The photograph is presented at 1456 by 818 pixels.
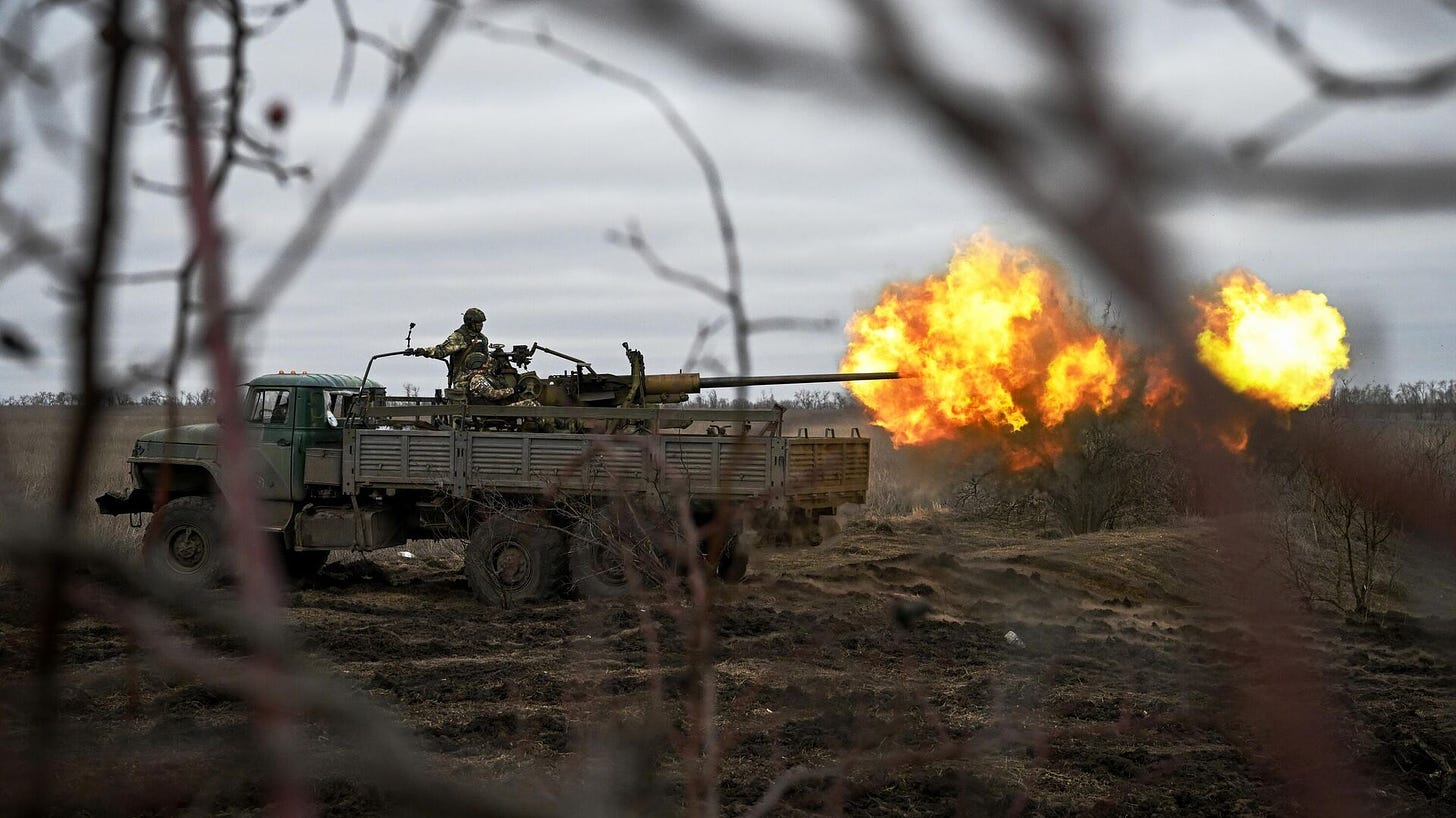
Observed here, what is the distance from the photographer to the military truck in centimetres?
1385

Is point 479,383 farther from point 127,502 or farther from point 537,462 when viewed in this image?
point 127,502

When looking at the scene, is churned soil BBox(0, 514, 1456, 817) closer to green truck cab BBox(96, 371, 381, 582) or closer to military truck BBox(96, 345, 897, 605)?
military truck BBox(96, 345, 897, 605)

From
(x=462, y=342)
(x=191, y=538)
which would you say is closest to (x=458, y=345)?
(x=462, y=342)

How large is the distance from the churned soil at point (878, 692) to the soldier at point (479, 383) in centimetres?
221

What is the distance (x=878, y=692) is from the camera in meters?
10.1

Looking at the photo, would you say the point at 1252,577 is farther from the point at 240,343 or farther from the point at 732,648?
the point at 732,648

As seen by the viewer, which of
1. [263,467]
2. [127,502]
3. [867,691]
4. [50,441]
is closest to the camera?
[50,441]

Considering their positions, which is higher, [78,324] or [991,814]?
[78,324]

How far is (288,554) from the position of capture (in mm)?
15930

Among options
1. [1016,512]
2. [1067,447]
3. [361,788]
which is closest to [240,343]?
Answer: [361,788]

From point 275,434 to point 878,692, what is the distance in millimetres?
8118

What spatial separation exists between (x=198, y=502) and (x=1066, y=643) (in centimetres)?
912

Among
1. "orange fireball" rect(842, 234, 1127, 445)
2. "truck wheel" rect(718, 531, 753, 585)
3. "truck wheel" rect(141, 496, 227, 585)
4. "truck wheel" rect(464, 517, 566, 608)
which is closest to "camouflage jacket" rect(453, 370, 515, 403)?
"truck wheel" rect(464, 517, 566, 608)

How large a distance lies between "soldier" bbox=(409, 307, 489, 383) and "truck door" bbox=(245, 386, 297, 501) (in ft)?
5.81
